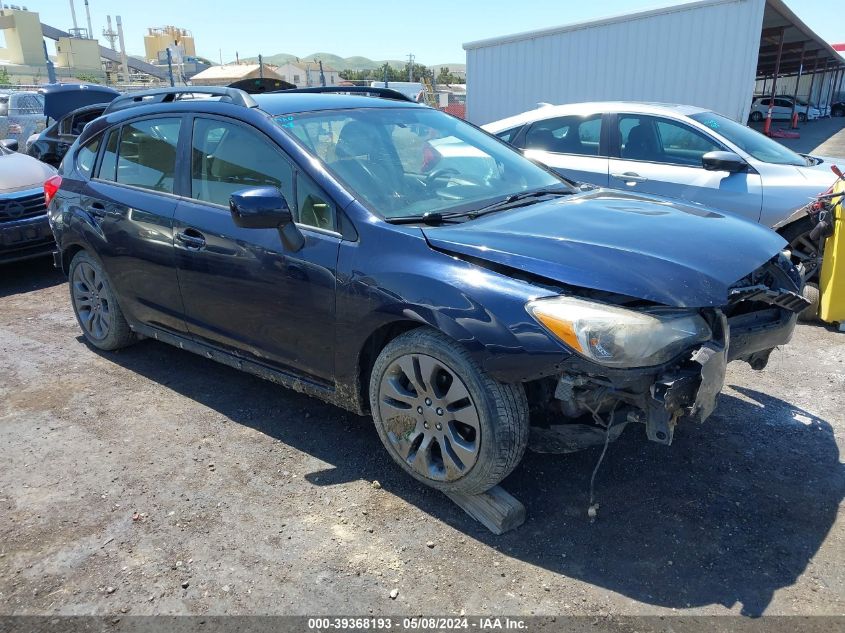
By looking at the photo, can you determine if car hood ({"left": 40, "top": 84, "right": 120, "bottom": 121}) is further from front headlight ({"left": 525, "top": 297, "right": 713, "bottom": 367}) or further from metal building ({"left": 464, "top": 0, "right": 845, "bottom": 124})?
front headlight ({"left": 525, "top": 297, "right": 713, "bottom": 367})

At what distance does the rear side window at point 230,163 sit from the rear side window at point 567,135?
3.97 metres

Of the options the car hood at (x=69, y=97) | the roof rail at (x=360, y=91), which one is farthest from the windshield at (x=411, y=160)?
the car hood at (x=69, y=97)

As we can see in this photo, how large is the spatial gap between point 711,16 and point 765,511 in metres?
12.5

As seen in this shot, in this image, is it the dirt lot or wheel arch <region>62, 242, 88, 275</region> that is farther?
wheel arch <region>62, 242, 88, 275</region>

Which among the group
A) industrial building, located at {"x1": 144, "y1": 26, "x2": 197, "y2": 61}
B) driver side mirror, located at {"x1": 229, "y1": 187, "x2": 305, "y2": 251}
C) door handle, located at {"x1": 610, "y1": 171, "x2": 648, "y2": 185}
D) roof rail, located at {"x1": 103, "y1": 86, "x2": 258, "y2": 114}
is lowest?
door handle, located at {"x1": 610, "y1": 171, "x2": 648, "y2": 185}

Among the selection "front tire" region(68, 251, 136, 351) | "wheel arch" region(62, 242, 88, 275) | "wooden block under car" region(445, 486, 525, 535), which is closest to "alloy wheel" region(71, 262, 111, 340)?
"front tire" region(68, 251, 136, 351)

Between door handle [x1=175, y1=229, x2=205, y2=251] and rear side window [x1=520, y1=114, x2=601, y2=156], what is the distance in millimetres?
4188

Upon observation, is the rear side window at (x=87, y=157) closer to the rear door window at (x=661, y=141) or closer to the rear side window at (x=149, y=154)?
the rear side window at (x=149, y=154)

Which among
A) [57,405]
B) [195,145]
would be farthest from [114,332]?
[195,145]

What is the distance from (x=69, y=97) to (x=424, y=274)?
12.8 m

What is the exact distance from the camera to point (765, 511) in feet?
9.52

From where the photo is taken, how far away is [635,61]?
46.5 ft

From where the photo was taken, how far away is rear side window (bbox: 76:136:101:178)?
460cm

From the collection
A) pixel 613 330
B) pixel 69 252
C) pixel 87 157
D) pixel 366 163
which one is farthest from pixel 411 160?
pixel 69 252
